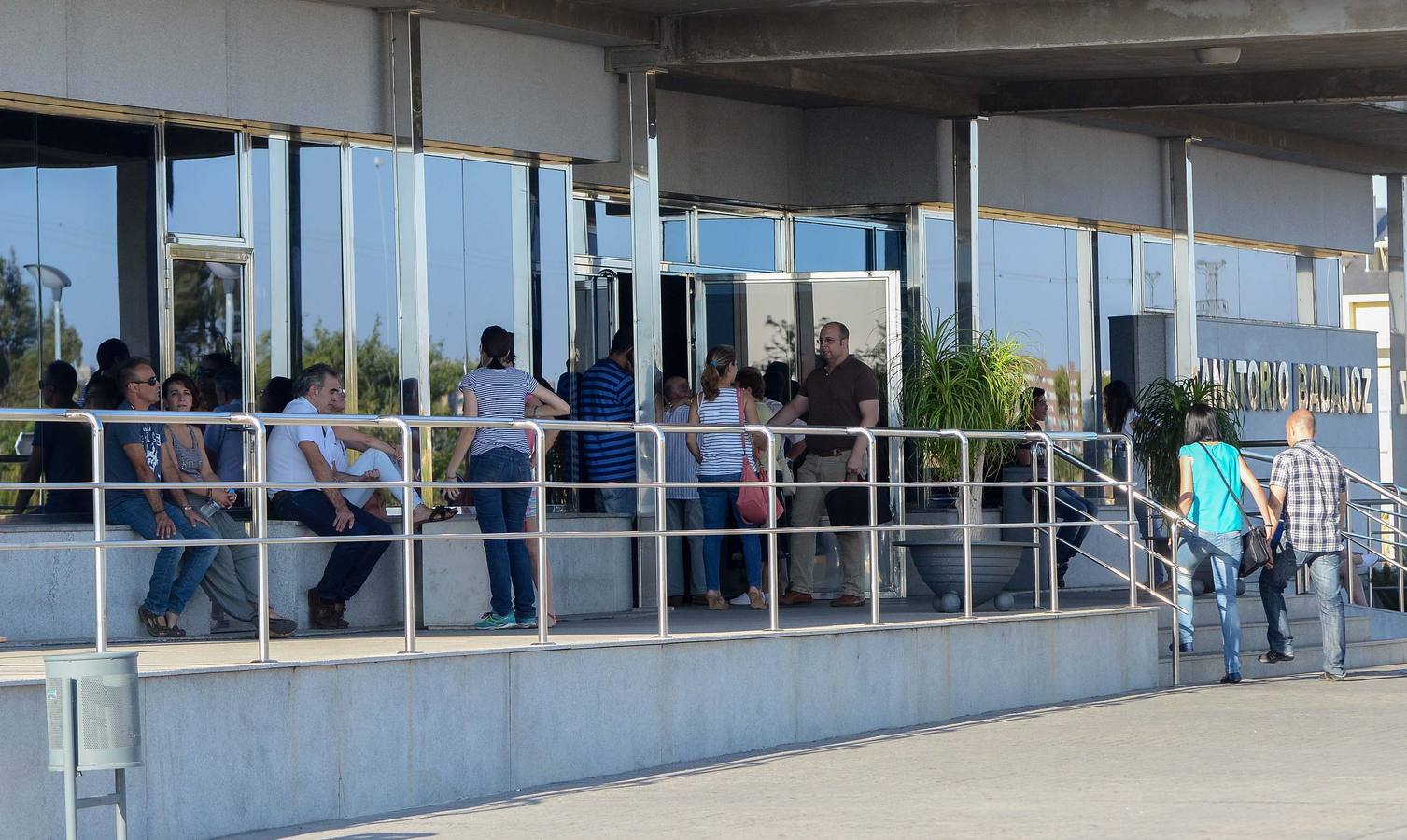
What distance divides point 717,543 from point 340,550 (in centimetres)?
315

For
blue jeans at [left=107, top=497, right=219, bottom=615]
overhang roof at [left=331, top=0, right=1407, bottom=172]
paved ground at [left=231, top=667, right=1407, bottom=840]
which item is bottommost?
paved ground at [left=231, top=667, right=1407, bottom=840]

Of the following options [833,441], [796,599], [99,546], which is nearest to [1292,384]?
[833,441]

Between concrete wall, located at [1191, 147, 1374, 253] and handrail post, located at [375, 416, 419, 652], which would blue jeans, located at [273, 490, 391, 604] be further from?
concrete wall, located at [1191, 147, 1374, 253]

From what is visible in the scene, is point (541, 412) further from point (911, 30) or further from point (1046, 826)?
point (1046, 826)

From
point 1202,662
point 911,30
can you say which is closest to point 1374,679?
point 1202,662

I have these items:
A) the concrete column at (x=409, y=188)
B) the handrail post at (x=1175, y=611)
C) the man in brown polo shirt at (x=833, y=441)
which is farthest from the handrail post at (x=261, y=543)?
the handrail post at (x=1175, y=611)

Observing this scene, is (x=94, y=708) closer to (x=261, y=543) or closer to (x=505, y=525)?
(x=261, y=543)

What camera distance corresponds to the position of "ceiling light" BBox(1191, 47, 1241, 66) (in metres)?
13.0

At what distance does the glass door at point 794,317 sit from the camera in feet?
51.5

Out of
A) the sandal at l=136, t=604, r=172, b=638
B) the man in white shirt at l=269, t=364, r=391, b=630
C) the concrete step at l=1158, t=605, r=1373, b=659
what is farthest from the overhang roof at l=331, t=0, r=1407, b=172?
the sandal at l=136, t=604, r=172, b=638

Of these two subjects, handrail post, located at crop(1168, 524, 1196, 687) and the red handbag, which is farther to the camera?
handrail post, located at crop(1168, 524, 1196, 687)

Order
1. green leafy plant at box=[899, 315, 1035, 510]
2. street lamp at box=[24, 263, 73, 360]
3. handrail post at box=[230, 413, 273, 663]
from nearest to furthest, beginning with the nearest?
1. handrail post at box=[230, 413, 273, 663]
2. street lamp at box=[24, 263, 73, 360]
3. green leafy plant at box=[899, 315, 1035, 510]

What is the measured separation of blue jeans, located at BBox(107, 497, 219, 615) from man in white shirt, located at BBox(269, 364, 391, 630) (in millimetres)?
935

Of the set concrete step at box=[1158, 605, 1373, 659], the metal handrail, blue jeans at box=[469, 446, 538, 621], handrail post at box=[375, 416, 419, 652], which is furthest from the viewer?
concrete step at box=[1158, 605, 1373, 659]
